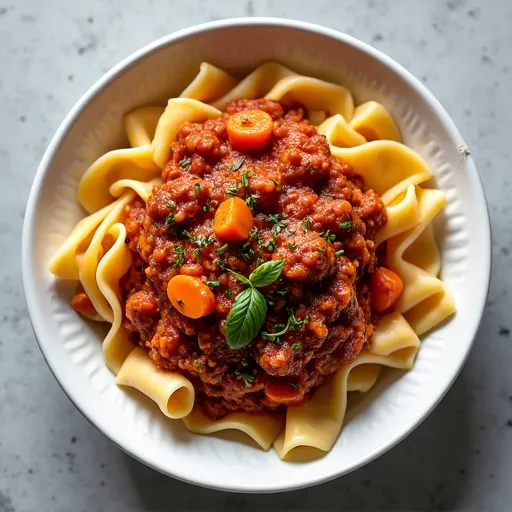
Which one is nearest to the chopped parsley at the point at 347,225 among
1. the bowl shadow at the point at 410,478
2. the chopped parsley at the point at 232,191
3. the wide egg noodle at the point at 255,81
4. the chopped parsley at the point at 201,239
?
the chopped parsley at the point at 232,191

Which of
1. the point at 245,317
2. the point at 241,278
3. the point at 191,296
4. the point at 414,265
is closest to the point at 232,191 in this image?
the point at 241,278

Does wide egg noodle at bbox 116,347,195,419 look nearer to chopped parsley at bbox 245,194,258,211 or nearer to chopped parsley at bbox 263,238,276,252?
chopped parsley at bbox 263,238,276,252

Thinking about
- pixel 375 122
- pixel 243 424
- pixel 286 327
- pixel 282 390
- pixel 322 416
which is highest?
pixel 375 122

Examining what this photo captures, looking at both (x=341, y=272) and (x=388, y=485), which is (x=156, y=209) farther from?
(x=388, y=485)

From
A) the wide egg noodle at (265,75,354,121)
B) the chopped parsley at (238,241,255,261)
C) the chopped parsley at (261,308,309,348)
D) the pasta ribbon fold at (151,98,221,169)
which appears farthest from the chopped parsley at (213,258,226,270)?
the wide egg noodle at (265,75,354,121)

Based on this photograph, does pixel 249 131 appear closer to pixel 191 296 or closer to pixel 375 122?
pixel 375 122

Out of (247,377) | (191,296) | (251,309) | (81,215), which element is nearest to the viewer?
(251,309)

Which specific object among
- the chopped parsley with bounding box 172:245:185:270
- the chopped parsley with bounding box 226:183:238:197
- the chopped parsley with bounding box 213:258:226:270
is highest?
the chopped parsley with bounding box 226:183:238:197
